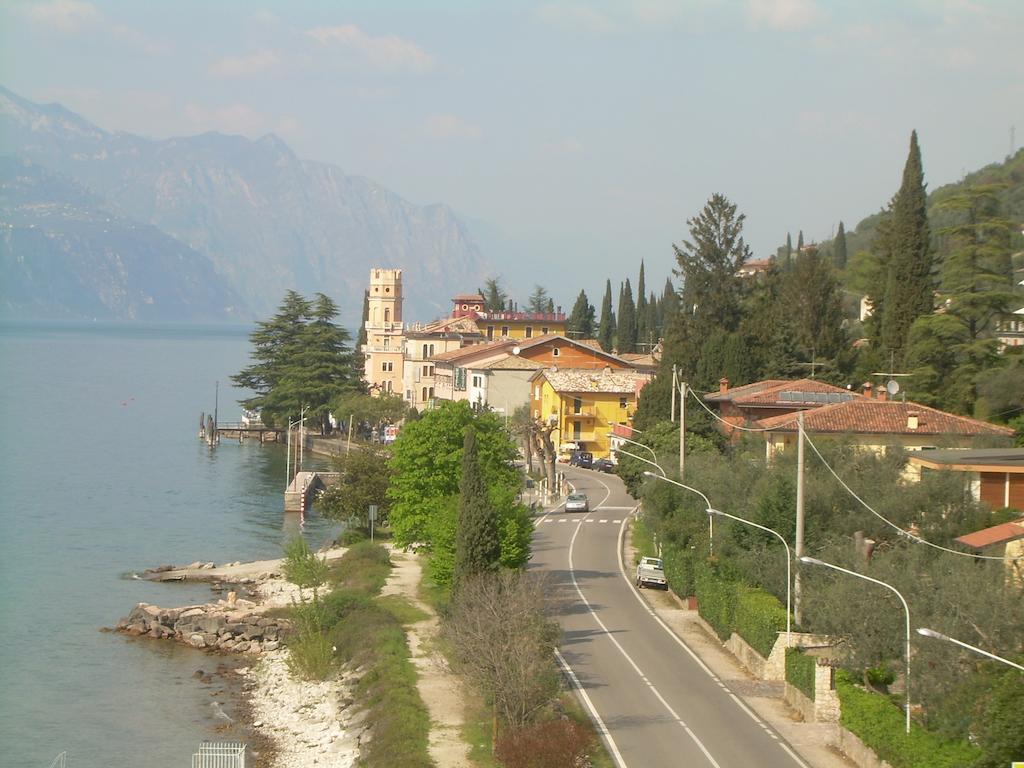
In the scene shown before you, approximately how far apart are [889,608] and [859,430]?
73.7 ft

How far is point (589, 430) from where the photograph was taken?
8888cm

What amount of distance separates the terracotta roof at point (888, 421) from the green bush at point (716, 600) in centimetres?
1008

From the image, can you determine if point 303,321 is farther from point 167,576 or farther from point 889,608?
point 889,608

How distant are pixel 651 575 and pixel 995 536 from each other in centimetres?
1436

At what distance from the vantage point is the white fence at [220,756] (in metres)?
29.8

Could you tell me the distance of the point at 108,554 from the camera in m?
59.8

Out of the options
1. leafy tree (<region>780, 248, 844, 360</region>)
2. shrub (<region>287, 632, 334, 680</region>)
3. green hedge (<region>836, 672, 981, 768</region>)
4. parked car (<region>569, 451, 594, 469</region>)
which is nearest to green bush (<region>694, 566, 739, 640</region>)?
green hedge (<region>836, 672, 981, 768</region>)

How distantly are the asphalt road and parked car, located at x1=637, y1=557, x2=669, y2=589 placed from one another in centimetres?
66

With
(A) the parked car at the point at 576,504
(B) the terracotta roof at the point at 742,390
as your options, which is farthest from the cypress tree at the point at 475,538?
(A) the parked car at the point at 576,504

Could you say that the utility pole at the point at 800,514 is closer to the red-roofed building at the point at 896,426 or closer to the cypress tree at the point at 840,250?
the red-roofed building at the point at 896,426

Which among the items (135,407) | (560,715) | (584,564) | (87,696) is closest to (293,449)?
(135,407)

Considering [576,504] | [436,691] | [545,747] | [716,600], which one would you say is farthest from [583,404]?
[545,747]

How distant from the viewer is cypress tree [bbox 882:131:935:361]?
6116cm

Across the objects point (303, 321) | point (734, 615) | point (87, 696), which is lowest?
point (87, 696)
